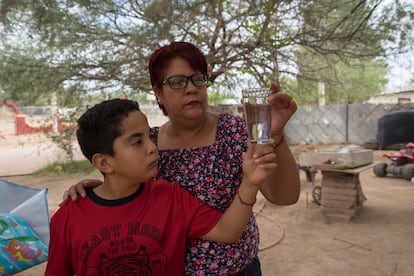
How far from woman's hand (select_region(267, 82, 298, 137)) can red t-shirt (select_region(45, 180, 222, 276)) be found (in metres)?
0.39

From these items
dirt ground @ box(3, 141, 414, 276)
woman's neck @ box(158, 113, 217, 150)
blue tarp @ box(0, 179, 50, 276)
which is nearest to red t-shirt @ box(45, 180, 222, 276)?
woman's neck @ box(158, 113, 217, 150)

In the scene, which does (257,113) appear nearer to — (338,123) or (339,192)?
(339,192)

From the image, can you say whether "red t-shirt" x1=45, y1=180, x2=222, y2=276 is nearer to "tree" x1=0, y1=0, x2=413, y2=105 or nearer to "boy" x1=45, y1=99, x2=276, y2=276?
"boy" x1=45, y1=99, x2=276, y2=276

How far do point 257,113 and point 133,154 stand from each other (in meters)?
0.48

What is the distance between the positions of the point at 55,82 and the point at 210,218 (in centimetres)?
732

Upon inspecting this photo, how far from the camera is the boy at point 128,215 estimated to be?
1.24 meters

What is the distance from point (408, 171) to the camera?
7355 mm

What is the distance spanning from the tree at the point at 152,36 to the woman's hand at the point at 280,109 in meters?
4.50

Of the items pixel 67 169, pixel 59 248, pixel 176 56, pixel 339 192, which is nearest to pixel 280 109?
pixel 176 56

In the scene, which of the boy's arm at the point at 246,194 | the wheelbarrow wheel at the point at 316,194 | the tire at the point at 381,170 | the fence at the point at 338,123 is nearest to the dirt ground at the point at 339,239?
the wheelbarrow wheel at the point at 316,194

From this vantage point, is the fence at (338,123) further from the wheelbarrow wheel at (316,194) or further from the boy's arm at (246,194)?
the boy's arm at (246,194)

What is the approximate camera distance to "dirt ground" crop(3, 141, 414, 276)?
3.65 m

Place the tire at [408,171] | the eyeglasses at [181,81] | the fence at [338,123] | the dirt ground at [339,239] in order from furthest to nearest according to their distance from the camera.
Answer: the fence at [338,123]
the tire at [408,171]
the dirt ground at [339,239]
the eyeglasses at [181,81]

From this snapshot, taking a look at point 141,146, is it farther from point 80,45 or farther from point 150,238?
point 80,45
